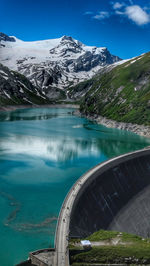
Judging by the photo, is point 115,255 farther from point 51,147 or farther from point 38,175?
point 51,147

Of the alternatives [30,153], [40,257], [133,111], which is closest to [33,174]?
[30,153]

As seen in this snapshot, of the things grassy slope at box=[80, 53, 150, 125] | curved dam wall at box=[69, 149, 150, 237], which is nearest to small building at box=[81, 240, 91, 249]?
curved dam wall at box=[69, 149, 150, 237]

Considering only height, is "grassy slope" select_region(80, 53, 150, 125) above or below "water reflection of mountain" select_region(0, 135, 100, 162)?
above

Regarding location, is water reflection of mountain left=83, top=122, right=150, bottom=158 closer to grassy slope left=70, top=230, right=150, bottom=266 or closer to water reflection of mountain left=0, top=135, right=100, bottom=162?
water reflection of mountain left=0, top=135, right=100, bottom=162

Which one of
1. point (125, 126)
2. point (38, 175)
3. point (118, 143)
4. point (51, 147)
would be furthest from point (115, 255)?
point (125, 126)

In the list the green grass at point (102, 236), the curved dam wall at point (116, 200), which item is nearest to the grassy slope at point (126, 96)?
the curved dam wall at point (116, 200)

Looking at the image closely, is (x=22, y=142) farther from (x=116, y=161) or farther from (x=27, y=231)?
(x=27, y=231)
